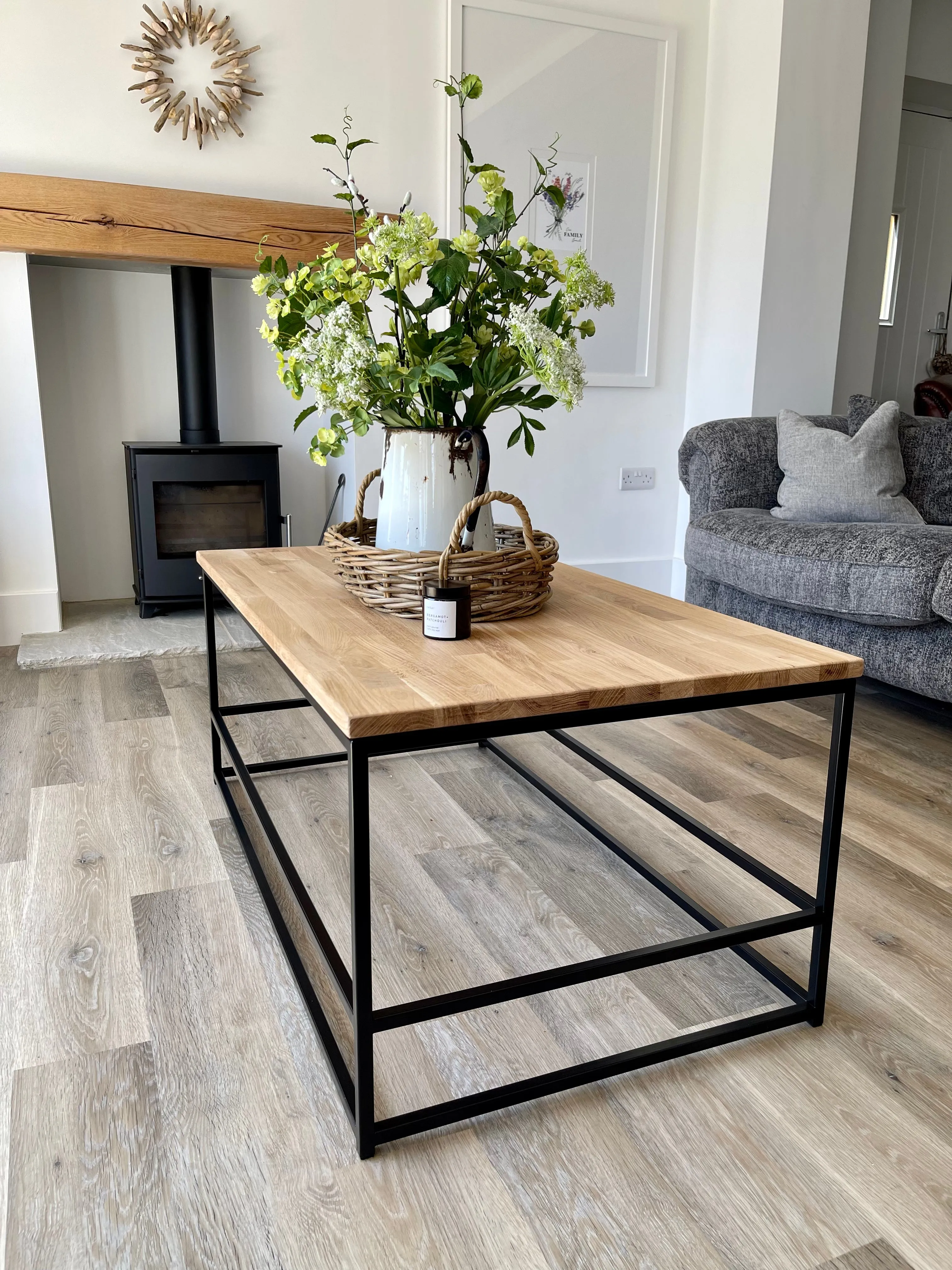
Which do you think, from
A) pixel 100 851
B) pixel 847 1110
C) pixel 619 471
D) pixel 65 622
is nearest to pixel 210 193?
pixel 65 622

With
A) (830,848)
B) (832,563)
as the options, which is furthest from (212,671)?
(832,563)

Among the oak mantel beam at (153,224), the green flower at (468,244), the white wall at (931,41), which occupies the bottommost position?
the green flower at (468,244)

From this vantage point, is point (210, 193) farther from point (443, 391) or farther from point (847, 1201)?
point (847, 1201)

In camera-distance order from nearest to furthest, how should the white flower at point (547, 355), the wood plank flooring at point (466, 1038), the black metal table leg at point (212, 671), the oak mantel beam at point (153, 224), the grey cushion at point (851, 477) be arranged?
the wood plank flooring at point (466, 1038), the white flower at point (547, 355), the black metal table leg at point (212, 671), the grey cushion at point (851, 477), the oak mantel beam at point (153, 224)

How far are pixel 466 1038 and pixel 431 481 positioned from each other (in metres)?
0.80

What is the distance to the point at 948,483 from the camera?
2783mm

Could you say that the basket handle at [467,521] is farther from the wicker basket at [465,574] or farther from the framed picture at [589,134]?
the framed picture at [589,134]

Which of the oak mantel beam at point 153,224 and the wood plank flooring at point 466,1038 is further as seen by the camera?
the oak mantel beam at point 153,224

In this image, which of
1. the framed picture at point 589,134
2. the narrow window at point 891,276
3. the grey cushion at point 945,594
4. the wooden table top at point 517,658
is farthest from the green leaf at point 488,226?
the narrow window at point 891,276

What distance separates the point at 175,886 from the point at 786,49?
138 inches

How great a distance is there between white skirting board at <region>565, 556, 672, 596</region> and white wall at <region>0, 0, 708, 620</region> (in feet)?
0.03

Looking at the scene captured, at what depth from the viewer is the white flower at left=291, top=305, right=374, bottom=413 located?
1346mm

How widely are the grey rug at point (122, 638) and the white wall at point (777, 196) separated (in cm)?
216

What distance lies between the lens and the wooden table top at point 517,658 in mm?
996
